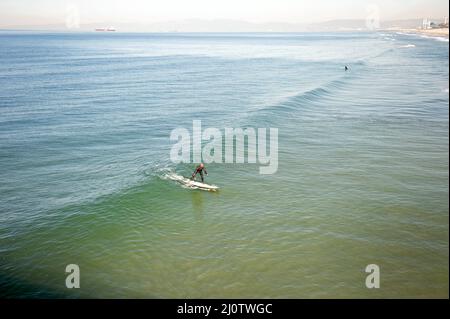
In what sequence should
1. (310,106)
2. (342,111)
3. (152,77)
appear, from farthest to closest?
(152,77) → (310,106) → (342,111)

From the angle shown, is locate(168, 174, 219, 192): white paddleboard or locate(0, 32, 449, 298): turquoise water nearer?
locate(0, 32, 449, 298): turquoise water

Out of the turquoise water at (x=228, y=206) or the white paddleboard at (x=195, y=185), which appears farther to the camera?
the white paddleboard at (x=195, y=185)

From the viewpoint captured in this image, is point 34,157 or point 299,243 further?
point 34,157

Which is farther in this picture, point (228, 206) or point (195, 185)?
point (195, 185)

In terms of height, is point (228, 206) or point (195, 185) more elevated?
point (195, 185)

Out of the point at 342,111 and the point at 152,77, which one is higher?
the point at 152,77
